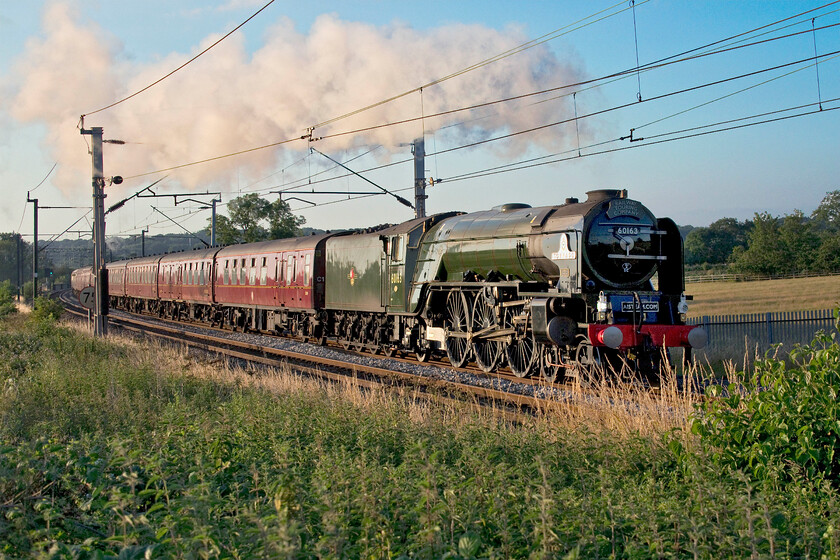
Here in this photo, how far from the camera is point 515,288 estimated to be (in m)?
14.8

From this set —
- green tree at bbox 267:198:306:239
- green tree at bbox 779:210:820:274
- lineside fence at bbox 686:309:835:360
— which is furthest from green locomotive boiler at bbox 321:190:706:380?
green tree at bbox 779:210:820:274

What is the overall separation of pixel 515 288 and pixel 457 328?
7.42 feet

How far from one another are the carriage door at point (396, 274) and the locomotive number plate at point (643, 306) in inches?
258

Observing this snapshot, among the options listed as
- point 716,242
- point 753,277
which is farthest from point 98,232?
point 716,242

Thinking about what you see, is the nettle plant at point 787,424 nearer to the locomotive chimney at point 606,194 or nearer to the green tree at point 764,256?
the locomotive chimney at point 606,194

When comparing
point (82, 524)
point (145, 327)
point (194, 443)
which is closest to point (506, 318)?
point (194, 443)

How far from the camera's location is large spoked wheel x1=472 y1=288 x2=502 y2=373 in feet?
49.9

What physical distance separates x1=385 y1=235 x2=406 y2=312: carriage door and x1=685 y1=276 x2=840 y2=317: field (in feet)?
71.8

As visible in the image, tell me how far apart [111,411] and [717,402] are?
23.9ft

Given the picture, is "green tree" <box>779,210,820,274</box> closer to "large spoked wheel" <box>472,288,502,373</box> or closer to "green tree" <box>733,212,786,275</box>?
"green tree" <box>733,212,786,275</box>

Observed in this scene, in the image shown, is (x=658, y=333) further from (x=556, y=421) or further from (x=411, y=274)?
(x=411, y=274)

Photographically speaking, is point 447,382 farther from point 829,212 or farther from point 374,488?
point 829,212

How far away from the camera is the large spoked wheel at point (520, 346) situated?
14180mm

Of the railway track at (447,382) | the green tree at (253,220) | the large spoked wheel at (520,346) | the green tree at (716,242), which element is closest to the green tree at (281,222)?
the green tree at (253,220)
